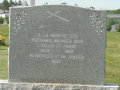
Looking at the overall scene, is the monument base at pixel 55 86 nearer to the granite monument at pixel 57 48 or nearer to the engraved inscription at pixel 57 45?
the granite monument at pixel 57 48

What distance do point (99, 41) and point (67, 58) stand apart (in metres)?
0.60

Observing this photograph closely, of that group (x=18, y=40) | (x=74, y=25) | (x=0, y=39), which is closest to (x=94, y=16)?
(x=74, y=25)

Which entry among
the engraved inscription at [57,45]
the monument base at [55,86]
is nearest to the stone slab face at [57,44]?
the engraved inscription at [57,45]

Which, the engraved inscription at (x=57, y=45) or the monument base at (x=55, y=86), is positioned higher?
the engraved inscription at (x=57, y=45)

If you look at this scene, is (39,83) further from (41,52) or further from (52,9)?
(52,9)

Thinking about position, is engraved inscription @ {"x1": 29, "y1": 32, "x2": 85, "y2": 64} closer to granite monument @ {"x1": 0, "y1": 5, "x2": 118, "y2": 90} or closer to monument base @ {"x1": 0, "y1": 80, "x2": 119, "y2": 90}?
granite monument @ {"x1": 0, "y1": 5, "x2": 118, "y2": 90}

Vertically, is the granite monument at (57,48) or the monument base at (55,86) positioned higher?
the granite monument at (57,48)

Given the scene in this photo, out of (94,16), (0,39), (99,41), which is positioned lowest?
(0,39)

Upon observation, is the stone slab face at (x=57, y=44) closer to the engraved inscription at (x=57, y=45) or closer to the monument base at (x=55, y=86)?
the engraved inscription at (x=57, y=45)

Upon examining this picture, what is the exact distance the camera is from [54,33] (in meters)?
6.33

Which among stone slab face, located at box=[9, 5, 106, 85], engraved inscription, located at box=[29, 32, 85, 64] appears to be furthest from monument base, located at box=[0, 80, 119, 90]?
engraved inscription, located at box=[29, 32, 85, 64]

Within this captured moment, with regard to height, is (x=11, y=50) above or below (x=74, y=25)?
below

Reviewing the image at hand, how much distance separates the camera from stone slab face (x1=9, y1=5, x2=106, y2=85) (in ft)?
20.6

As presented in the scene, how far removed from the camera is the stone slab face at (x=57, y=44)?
20.6 feet
